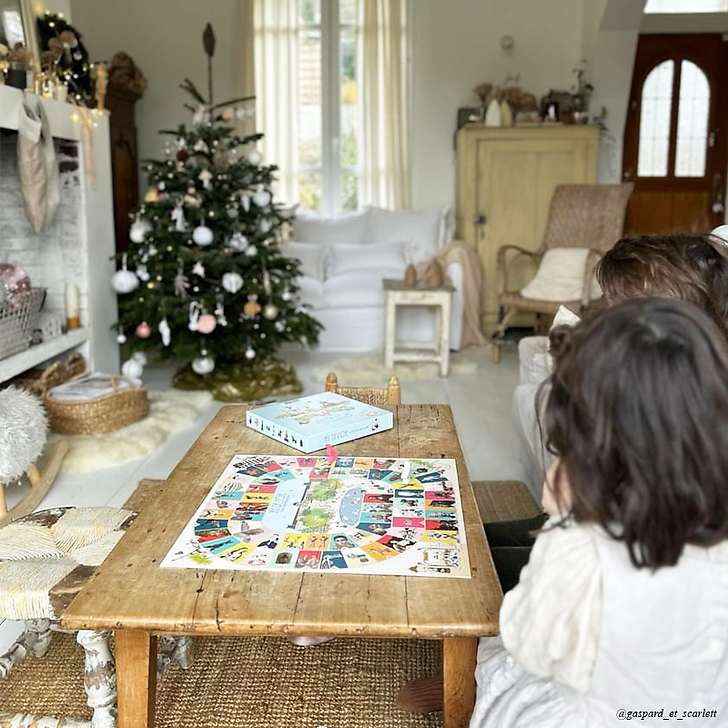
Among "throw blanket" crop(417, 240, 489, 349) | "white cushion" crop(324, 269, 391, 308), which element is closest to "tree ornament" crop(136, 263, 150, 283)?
"white cushion" crop(324, 269, 391, 308)

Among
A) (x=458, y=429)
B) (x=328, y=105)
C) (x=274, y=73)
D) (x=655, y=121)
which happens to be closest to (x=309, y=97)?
(x=328, y=105)

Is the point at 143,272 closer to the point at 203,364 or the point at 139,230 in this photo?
the point at 139,230

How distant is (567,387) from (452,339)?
477cm

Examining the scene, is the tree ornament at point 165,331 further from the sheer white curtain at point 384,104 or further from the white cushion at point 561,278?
the sheer white curtain at point 384,104

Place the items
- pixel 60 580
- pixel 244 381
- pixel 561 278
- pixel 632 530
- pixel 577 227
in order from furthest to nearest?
pixel 577 227 < pixel 561 278 < pixel 244 381 < pixel 60 580 < pixel 632 530

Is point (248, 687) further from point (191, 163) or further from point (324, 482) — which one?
point (191, 163)

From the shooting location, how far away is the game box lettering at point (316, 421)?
188 centimetres

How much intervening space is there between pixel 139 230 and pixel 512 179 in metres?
2.89

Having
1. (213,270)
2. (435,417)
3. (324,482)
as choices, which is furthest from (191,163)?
(324,482)

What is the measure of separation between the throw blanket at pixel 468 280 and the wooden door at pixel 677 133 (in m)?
1.62

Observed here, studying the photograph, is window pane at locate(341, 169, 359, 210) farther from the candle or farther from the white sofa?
the candle

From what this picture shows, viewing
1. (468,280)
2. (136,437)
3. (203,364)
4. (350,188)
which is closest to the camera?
(136,437)

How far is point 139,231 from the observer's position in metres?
4.16

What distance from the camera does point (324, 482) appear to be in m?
1.66
